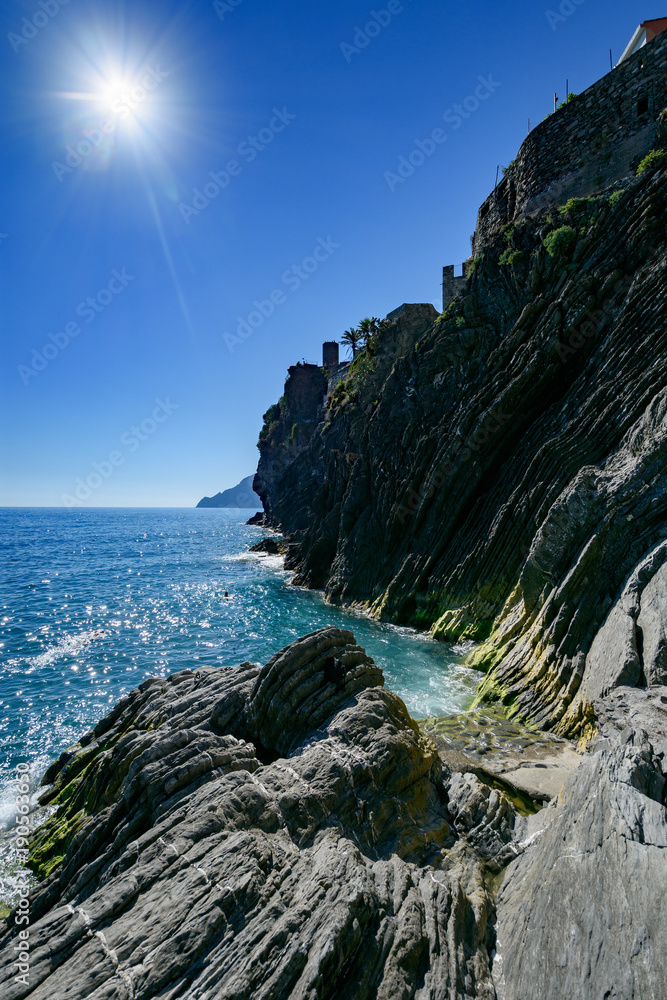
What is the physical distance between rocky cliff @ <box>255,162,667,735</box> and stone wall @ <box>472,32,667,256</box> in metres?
2.78

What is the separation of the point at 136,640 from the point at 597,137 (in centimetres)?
3926

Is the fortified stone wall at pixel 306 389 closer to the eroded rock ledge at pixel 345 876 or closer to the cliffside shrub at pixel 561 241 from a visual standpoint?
the cliffside shrub at pixel 561 241

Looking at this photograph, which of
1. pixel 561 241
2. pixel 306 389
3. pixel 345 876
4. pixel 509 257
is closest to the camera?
pixel 345 876

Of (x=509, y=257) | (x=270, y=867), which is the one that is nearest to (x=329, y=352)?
(x=509, y=257)

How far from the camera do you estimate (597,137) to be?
2567 centimetres

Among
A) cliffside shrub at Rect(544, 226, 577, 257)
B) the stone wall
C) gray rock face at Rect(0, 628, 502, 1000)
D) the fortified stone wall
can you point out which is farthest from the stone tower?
gray rock face at Rect(0, 628, 502, 1000)

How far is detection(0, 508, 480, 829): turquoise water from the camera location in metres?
16.6

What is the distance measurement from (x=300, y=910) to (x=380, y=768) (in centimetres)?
294

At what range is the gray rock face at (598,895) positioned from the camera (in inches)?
158

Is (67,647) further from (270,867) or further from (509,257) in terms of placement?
(509,257)

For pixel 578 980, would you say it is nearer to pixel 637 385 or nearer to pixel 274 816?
pixel 274 816

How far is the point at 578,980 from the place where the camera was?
4.16 m

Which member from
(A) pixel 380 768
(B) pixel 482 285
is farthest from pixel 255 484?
(A) pixel 380 768

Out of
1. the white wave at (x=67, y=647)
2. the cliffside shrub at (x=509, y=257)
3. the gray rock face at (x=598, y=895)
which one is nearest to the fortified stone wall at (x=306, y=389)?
the cliffside shrub at (x=509, y=257)
